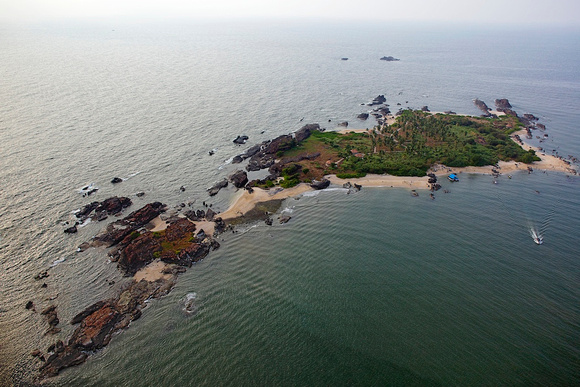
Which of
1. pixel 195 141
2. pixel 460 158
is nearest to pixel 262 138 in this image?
pixel 195 141

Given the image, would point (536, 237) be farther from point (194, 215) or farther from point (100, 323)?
point (100, 323)

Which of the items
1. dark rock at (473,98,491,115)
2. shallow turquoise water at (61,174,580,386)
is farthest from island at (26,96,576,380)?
dark rock at (473,98,491,115)

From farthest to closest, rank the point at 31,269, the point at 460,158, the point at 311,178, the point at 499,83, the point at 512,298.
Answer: the point at 499,83, the point at 460,158, the point at 311,178, the point at 31,269, the point at 512,298

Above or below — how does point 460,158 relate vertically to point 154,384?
above

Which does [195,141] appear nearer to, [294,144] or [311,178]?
[294,144]

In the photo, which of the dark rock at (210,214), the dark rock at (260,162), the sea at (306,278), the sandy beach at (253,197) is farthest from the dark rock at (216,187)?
the dark rock at (260,162)

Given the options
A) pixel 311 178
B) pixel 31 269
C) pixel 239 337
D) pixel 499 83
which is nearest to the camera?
pixel 239 337
